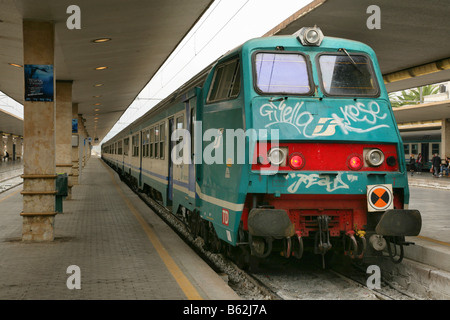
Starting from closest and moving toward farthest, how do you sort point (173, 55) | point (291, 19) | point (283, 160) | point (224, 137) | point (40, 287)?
1. point (40, 287)
2. point (283, 160)
3. point (224, 137)
4. point (291, 19)
5. point (173, 55)

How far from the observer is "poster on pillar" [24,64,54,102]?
8.88 metres

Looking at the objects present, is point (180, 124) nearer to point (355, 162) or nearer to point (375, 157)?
point (355, 162)

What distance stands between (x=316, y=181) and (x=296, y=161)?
0.35 metres

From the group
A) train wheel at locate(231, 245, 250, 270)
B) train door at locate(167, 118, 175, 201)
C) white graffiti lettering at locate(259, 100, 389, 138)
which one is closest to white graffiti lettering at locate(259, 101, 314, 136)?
white graffiti lettering at locate(259, 100, 389, 138)

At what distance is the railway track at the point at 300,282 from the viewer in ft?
21.0

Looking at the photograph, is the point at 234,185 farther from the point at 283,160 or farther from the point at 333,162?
the point at 333,162

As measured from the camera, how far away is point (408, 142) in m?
37.6

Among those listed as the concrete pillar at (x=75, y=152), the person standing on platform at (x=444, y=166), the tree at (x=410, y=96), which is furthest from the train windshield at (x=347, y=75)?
the tree at (x=410, y=96)

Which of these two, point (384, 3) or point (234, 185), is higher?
point (384, 3)

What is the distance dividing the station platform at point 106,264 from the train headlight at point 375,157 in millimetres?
2371

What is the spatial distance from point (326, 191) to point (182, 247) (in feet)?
10.3

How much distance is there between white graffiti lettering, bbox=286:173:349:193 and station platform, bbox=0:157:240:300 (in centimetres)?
148

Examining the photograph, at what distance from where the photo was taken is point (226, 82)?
722 cm

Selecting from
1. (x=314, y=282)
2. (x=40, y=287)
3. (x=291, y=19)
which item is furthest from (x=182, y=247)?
(x=291, y=19)
